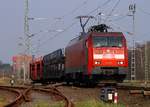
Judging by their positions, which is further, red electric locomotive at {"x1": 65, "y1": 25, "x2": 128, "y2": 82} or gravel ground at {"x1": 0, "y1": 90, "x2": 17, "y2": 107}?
red electric locomotive at {"x1": 65, "y1": 25, "x2": 128, "y2": 82}

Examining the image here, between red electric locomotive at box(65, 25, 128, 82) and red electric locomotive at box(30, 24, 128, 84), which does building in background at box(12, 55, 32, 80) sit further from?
red electric locomotive at box(65, 25, 128, 82)

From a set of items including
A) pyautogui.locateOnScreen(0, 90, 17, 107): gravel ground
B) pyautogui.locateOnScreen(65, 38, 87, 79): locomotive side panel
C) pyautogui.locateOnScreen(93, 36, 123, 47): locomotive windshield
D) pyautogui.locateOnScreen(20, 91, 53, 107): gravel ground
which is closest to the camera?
pyautogui.locateOnScreen(20, 91, 53, 107): gravel ground

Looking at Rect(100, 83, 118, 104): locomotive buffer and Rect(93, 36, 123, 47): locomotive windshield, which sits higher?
Rect(93, 36, 123, 47): locomotive windshield

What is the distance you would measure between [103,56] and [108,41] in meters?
1.06

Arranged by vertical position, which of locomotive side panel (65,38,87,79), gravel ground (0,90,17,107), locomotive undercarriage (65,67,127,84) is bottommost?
gravel ground (0,90,17,107)

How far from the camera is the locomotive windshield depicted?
1080 inches

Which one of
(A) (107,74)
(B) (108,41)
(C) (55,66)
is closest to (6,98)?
(A) (107,74)

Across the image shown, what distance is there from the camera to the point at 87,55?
88.6ft

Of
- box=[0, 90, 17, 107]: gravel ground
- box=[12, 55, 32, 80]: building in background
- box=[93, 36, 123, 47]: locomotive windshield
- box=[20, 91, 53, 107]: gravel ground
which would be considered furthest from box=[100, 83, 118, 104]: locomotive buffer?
box=[12, 55, 32, 80]: building in background

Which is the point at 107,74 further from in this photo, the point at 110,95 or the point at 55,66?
the point at 55,66

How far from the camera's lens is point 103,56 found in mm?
27031

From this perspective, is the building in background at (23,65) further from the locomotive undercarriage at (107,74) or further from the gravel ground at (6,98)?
the gravel ground at (6,98)

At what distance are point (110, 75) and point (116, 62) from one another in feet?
2.67

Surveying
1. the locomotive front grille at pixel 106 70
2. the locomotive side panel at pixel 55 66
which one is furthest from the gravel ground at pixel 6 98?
the locomotive side panel at pixel 55 66
